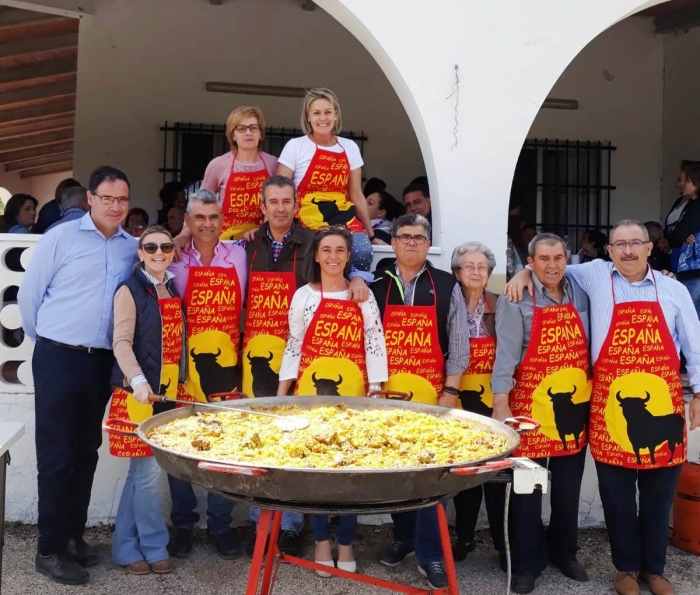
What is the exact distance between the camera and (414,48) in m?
4.74

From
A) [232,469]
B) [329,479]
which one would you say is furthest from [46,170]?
[329,479]

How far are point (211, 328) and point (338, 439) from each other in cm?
153

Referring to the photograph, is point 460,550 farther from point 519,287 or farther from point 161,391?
point 161,391

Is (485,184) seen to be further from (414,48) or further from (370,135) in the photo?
(370,135)

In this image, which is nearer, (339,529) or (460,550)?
(339,529)

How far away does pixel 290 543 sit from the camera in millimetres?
4297

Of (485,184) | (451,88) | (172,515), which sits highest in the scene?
(451,88)

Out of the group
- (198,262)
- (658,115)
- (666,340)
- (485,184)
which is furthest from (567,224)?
(198,262)

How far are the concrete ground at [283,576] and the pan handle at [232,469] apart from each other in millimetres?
1798

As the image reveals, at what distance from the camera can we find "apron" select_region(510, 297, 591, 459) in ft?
13.0

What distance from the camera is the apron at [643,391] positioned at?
12.7 feet

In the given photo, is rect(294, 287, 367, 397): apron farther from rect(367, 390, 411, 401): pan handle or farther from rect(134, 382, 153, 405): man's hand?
rect(134, 382, 153, 405): man's hand

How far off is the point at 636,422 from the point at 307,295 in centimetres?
168

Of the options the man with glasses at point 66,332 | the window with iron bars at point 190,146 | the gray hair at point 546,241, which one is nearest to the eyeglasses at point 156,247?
the man with glasses at point 66,332
